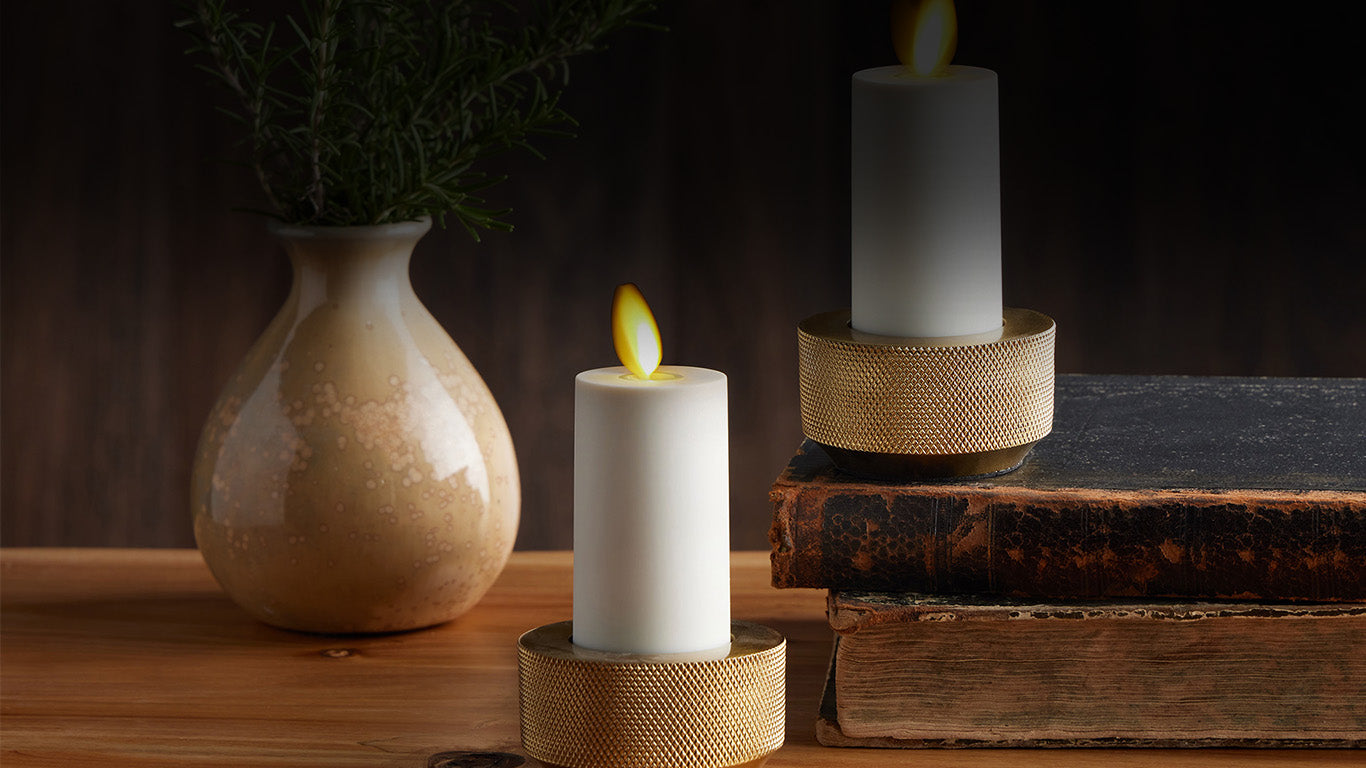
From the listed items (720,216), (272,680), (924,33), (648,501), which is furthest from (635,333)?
(720,216)

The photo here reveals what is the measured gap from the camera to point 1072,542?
58cm

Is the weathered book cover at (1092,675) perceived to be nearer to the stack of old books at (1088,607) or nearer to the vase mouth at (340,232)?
the stack of old books at (1088,607)

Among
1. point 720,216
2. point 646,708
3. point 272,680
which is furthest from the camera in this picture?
point 720,216

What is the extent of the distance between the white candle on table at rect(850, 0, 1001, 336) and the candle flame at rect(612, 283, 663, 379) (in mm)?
122

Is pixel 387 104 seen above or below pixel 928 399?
above

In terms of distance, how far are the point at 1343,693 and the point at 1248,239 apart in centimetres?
44

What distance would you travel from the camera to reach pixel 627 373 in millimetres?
529

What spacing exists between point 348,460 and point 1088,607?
0.33 metres

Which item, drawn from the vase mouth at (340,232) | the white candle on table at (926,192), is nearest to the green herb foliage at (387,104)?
the vase mouth at (340,232)

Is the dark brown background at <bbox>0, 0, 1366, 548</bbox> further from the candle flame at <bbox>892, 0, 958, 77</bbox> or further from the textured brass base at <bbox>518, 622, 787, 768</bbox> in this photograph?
the textured brass base at <bbox>518, 622, 787, 768</bbox>

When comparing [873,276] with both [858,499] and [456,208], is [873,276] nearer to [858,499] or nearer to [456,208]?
[858,499]

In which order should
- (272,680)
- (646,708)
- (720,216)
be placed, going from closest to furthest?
1. (646,708)
2. (272,680)
3. (720,216)

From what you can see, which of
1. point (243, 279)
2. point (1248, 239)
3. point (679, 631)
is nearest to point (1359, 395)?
point (1248, 239)

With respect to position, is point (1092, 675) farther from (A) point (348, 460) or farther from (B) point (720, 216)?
(B) point (720, 216)
